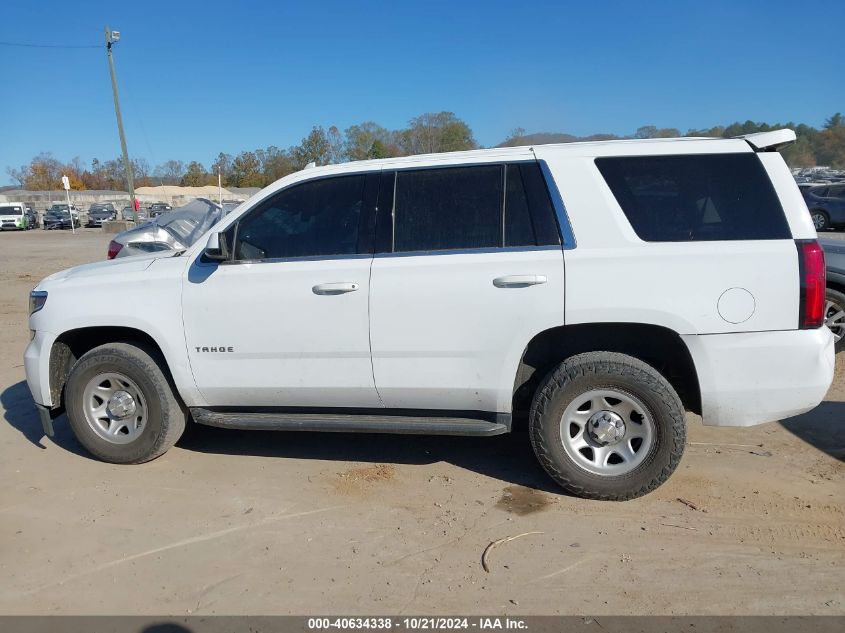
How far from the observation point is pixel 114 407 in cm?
436

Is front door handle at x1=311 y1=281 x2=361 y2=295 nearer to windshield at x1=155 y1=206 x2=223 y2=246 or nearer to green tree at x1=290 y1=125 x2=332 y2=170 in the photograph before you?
windshield at x1=155 y1=206 x2=223 y2=246

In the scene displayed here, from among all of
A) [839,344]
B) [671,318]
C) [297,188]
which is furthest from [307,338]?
[839,344]

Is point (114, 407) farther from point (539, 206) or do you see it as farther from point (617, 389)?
point (617, 389)

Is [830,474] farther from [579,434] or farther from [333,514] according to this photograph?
[333,514]

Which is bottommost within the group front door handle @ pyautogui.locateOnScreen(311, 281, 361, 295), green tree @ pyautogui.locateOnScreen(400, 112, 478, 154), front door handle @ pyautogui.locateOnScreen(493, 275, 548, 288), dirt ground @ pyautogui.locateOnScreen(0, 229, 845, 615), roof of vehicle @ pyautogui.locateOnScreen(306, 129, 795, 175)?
dirt ground @ pyautogui.locateOnScreen(0, 229, 845, 615)

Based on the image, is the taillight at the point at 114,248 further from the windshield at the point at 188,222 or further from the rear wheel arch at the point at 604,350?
the rear wheel arch at the point at 604,350

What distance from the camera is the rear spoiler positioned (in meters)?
3.58

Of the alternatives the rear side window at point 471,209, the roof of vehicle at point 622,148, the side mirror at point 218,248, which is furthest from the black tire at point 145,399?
the rear side window at point 471,209

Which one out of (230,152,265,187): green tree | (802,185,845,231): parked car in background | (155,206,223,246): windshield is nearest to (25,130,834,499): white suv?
(155,206,223,246): windshield

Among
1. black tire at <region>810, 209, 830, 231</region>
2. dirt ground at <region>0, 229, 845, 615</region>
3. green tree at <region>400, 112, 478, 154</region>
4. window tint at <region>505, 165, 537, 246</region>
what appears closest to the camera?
dirt ground at <region>0, 229, 845, 615</region>

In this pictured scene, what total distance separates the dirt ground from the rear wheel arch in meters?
0.60

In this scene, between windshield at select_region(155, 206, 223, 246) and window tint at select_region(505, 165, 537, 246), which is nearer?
window tint at select_region(505, 165, 537, 246)

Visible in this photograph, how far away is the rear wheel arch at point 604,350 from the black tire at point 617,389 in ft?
0.50

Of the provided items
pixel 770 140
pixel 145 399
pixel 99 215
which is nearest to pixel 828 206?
pixel 770 140
